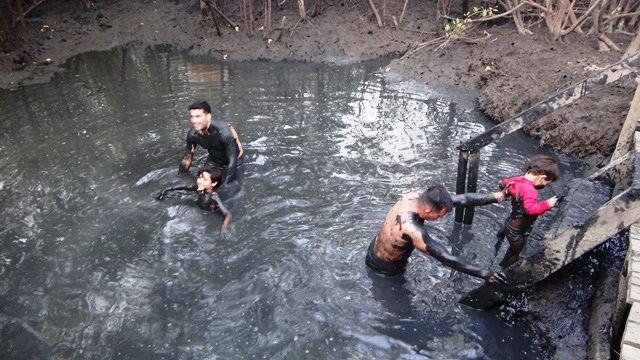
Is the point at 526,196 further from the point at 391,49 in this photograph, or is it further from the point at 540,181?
the point at 391,49

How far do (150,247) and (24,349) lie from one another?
1.61 m

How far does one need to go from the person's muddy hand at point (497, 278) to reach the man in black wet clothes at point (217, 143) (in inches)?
143

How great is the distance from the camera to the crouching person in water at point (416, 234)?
3.81 m

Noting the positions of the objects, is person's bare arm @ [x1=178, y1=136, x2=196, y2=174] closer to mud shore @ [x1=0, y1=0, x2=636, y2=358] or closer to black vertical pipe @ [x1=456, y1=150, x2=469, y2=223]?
black vertical pipe @ [x1=456, y1=150, x2=469, y2=223]

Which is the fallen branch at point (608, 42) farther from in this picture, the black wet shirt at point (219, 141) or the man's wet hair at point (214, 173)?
the man's wet hair at point (214, 173)

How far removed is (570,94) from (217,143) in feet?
14.3

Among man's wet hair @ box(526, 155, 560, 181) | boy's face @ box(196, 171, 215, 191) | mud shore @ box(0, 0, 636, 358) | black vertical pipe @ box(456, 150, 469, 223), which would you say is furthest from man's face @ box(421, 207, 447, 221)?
mud shore @ box(0, 0, 636, 358)

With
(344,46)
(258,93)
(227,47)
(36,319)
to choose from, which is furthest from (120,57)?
(36,319)

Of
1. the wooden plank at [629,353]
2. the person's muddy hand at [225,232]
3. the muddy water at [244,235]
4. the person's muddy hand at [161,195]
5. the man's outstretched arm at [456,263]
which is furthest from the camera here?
the person's muddy hand at [161,195]

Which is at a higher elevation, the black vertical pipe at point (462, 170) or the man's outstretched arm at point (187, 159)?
the black vertical pipe at point (462, 170)

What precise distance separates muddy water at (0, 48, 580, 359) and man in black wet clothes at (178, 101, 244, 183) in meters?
0.46

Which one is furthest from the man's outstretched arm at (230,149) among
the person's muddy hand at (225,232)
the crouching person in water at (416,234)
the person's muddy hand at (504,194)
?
the person's muddy hand at (504,194)

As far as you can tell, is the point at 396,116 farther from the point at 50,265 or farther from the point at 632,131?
the point at 50,265

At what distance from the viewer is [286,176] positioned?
22.4 feet
